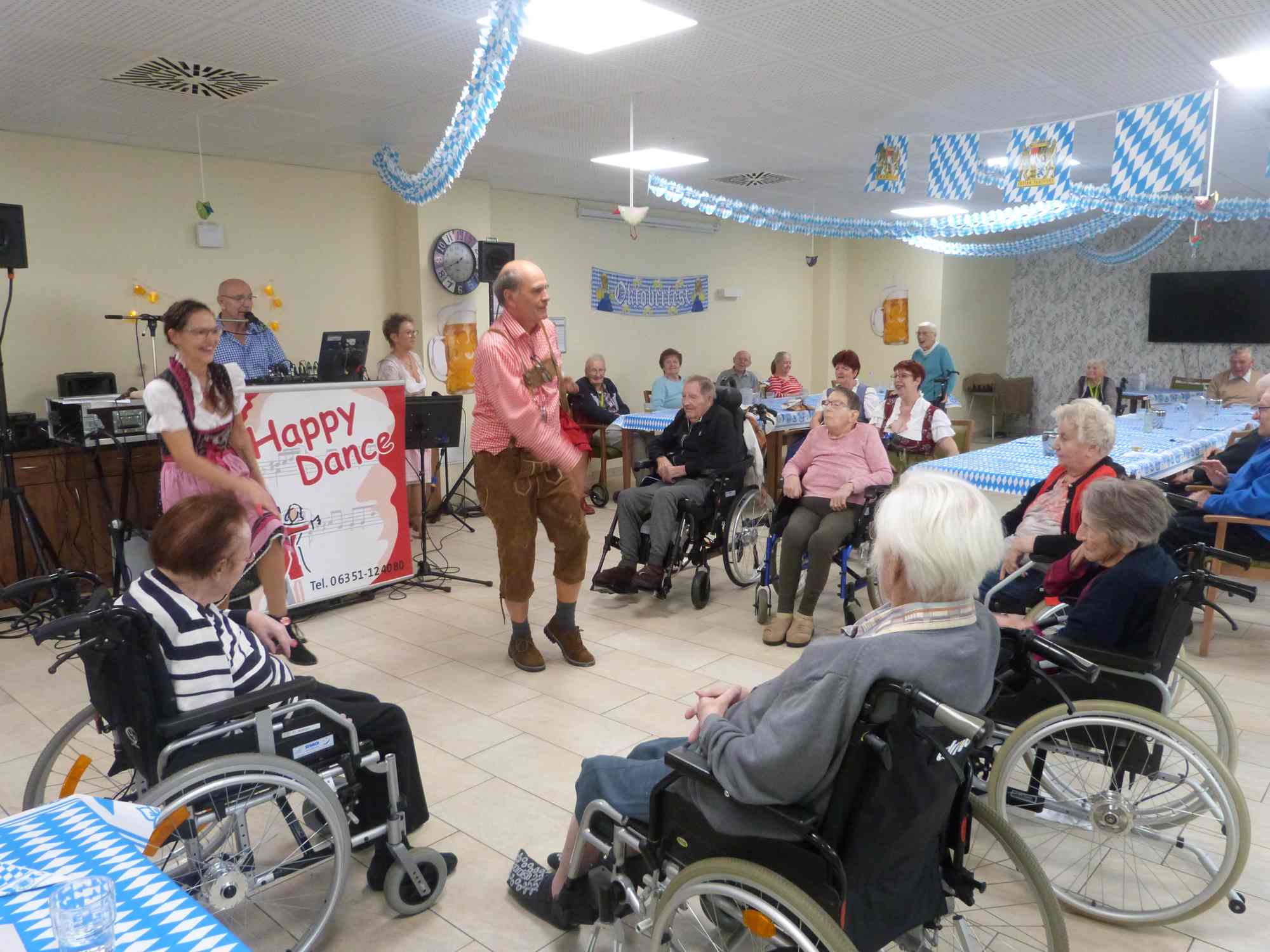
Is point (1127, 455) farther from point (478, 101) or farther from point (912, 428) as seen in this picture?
point (478, 101)

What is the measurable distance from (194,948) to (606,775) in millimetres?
874

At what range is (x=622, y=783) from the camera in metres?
1.74

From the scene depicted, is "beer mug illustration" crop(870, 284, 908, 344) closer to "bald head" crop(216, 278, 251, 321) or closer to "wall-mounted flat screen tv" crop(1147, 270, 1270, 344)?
"wall-mounted flat screen tv" crop(1147, 270, 1270, 344)

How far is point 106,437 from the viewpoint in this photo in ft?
14.5

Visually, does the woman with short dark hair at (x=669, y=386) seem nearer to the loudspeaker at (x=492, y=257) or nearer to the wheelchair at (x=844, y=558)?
the loudspeaker at (x=492, y=257)

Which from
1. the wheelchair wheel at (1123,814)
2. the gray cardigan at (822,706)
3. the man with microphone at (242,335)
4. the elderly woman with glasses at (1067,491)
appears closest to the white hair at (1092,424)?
the elderly woman with glasses at (1067,491)

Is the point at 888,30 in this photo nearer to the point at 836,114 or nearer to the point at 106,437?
the point at 836,114

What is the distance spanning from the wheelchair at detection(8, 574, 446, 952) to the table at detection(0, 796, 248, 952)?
0.41 ft

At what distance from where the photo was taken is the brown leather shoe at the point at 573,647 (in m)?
3.62

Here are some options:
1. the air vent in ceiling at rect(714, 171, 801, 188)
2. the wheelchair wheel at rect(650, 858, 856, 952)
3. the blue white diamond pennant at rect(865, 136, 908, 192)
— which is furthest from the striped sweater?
the air vent in ceiling at rect(714, 171, 801, 188)

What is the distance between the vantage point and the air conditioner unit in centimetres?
801

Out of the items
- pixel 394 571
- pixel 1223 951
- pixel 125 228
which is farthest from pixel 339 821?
pixel 125 228

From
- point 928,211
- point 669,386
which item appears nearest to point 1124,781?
point 669,386

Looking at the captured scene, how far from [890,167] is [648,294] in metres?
3.85
